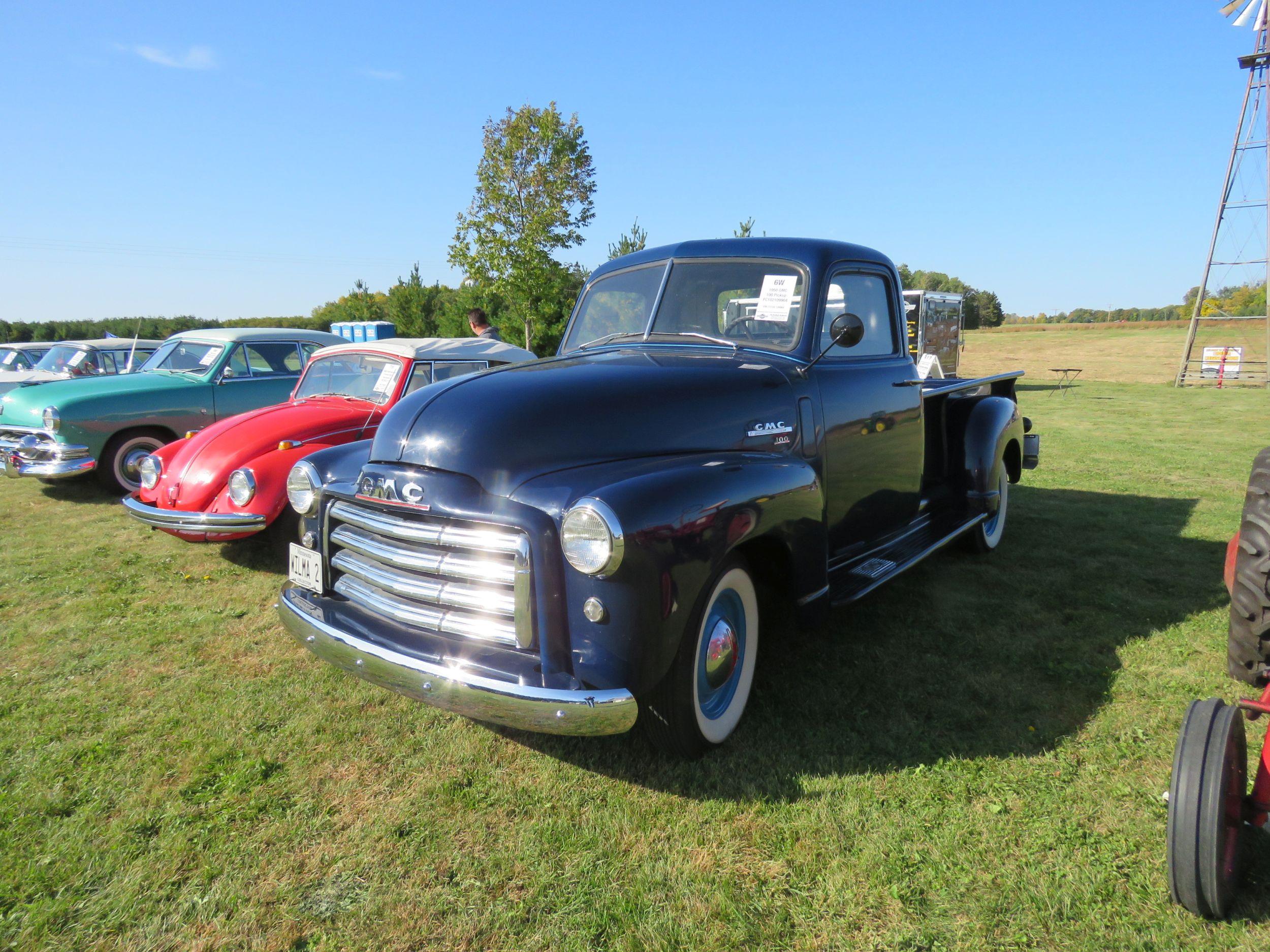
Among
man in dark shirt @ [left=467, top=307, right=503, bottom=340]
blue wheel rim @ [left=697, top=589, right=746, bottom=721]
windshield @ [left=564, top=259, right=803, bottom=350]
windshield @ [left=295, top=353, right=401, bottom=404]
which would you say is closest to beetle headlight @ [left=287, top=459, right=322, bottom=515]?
windshield @ [left=564, top=259, right=803, bottom=350]

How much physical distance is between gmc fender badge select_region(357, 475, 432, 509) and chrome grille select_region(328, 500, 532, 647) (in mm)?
69

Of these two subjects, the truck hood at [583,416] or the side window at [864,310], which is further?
the side window at [864,310]

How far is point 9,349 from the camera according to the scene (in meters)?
14.6

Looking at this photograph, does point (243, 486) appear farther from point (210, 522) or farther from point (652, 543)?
point (652, 543)

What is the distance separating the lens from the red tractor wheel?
2053mm

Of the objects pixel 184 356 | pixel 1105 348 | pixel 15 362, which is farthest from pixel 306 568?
pixel 1105 348

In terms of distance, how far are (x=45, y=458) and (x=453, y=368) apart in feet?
15.3

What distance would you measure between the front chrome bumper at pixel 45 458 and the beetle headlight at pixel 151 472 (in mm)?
2597

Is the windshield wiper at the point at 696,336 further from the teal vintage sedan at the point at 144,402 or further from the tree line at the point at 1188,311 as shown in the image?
the tree line at the point at 1188,311

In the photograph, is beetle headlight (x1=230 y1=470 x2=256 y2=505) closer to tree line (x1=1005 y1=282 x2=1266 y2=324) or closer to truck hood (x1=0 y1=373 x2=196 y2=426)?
truck hood (x1=0 y1=373 x2=196 y2=426)

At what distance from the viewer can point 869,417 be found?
406 cm

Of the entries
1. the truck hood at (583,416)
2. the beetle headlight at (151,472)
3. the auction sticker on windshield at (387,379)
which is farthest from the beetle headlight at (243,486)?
the truck hood at (583,416)

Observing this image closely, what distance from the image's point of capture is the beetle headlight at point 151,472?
5883 mm

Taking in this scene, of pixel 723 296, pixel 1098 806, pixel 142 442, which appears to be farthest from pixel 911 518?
pixel 142 442
